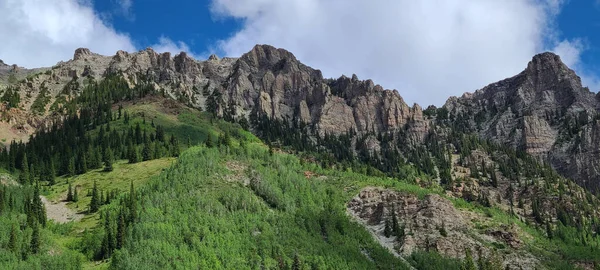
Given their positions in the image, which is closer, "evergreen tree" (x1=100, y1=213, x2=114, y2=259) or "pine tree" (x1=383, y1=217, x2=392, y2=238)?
"evergreen tree" (x1=100, y1=213, x2=114, y2=259)

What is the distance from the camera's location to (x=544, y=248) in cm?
18262

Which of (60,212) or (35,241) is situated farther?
(60,212)

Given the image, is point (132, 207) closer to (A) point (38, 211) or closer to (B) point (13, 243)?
(A) point (38, 211)

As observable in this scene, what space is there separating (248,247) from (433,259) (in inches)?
2072

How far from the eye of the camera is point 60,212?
175 meters

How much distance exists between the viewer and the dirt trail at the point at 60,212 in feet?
557

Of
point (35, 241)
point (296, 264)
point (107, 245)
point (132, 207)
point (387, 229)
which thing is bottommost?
point (296, 264)

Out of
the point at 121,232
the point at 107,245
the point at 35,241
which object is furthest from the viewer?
the point at 121,232

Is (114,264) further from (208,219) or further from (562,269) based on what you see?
(562,269)

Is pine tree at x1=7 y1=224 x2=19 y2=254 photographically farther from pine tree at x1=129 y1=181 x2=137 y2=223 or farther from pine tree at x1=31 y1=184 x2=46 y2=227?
pine tree at x1=129 y1=181 x2=137 y2=223

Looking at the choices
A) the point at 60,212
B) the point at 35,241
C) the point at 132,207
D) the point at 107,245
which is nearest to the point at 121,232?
the point at 107,245

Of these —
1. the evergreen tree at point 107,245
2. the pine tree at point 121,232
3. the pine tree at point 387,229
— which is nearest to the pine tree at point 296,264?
the pine tree at point 121,232

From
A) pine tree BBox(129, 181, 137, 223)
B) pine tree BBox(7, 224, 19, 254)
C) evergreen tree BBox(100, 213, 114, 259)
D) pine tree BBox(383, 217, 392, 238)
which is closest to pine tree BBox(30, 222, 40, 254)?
pine tree BBox(7, 224, 19, 254)

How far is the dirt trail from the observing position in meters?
170
